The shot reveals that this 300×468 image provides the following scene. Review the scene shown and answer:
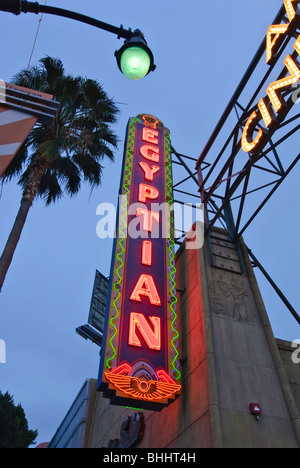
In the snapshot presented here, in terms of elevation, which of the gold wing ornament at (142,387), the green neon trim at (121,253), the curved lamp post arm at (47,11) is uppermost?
the green neon trim at (121,253)

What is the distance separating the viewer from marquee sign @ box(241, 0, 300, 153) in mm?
11055

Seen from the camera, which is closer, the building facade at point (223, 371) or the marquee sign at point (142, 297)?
the building facade at point (223, 371)

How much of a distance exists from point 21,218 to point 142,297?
4297 mm

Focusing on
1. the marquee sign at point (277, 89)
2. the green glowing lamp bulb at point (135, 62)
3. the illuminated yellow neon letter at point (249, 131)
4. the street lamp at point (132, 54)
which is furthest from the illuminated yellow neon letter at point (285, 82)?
the green glowing lamp bulb at point (135, 62)

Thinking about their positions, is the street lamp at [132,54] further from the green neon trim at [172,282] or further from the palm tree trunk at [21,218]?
the green neon trim at [172,282]

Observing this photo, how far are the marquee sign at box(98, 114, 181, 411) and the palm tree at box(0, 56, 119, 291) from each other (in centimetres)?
147

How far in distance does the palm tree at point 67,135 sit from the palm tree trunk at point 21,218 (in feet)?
0.12

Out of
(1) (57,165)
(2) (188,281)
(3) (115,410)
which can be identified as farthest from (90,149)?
(3) (115,410)

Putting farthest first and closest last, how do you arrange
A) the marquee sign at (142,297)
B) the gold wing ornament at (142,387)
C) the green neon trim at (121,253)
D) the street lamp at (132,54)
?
1. the green neon trim at (121,253)
2. the marquee sign at (142,297)
3. the gold wing ornament at (142,387)
4. the street lamp at (132,54)

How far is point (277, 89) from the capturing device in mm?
11359

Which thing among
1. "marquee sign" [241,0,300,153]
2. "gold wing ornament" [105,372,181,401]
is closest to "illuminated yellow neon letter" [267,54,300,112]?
"marquee sign" [241,0,300,153]

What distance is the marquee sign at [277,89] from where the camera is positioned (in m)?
11.1

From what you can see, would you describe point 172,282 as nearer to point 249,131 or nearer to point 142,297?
point 142,297

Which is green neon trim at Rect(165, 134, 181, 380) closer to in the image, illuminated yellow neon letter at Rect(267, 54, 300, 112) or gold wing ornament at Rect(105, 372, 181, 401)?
gold wing ornament at Rect(105, 372, 181, 401)
